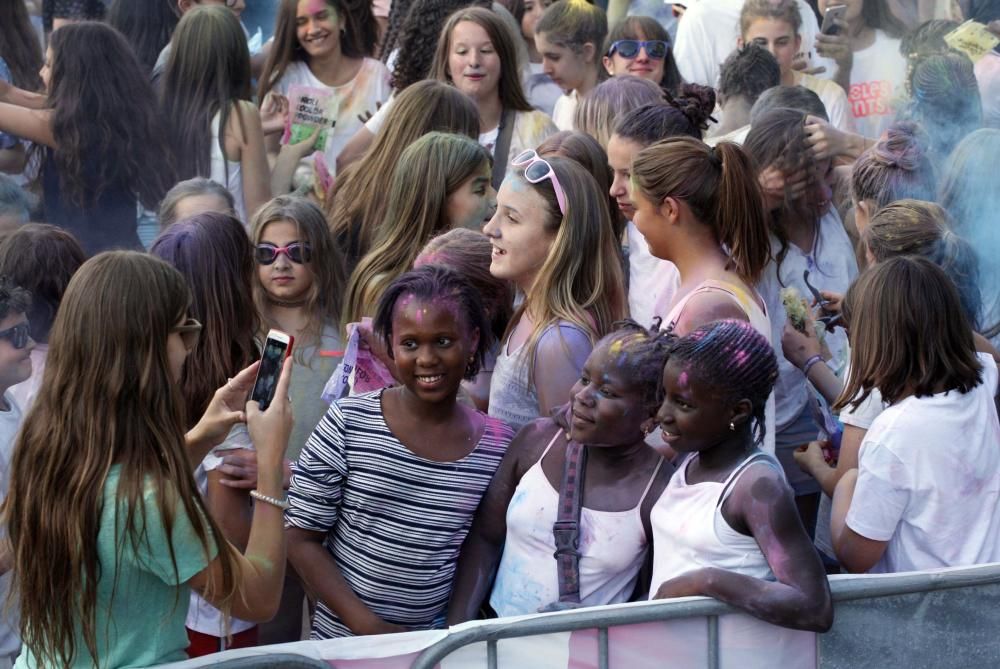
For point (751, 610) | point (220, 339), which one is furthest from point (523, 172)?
point (751, 610)

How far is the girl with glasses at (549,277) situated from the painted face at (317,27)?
9.69 feet

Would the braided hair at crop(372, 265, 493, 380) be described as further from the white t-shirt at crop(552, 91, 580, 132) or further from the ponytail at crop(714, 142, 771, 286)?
the white t-shirt at crop(552, 91, 580, 132)

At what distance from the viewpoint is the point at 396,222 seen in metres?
4.47

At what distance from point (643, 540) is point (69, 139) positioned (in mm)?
3589

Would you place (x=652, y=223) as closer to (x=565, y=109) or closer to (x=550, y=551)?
(x=550, y=551)

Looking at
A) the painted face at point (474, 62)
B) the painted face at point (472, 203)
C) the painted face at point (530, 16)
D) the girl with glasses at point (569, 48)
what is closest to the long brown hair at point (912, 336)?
the painted face at point (472, 203)

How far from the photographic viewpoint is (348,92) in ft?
22.0

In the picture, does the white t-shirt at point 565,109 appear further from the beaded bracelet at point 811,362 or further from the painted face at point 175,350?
the painted face at point 175,350

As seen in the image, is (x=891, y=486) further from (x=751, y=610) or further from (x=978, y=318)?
(x=978, y=318)

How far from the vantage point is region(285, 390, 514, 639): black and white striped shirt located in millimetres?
3338

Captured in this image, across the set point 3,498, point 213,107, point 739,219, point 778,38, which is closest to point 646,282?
point 739,219

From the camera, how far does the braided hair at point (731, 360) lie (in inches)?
119

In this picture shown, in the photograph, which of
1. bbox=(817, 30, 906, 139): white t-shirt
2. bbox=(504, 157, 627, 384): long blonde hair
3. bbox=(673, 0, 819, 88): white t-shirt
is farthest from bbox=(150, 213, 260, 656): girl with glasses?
bbox=(673, 0, 819, 88): white t-shirt

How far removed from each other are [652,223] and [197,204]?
6.39ft
